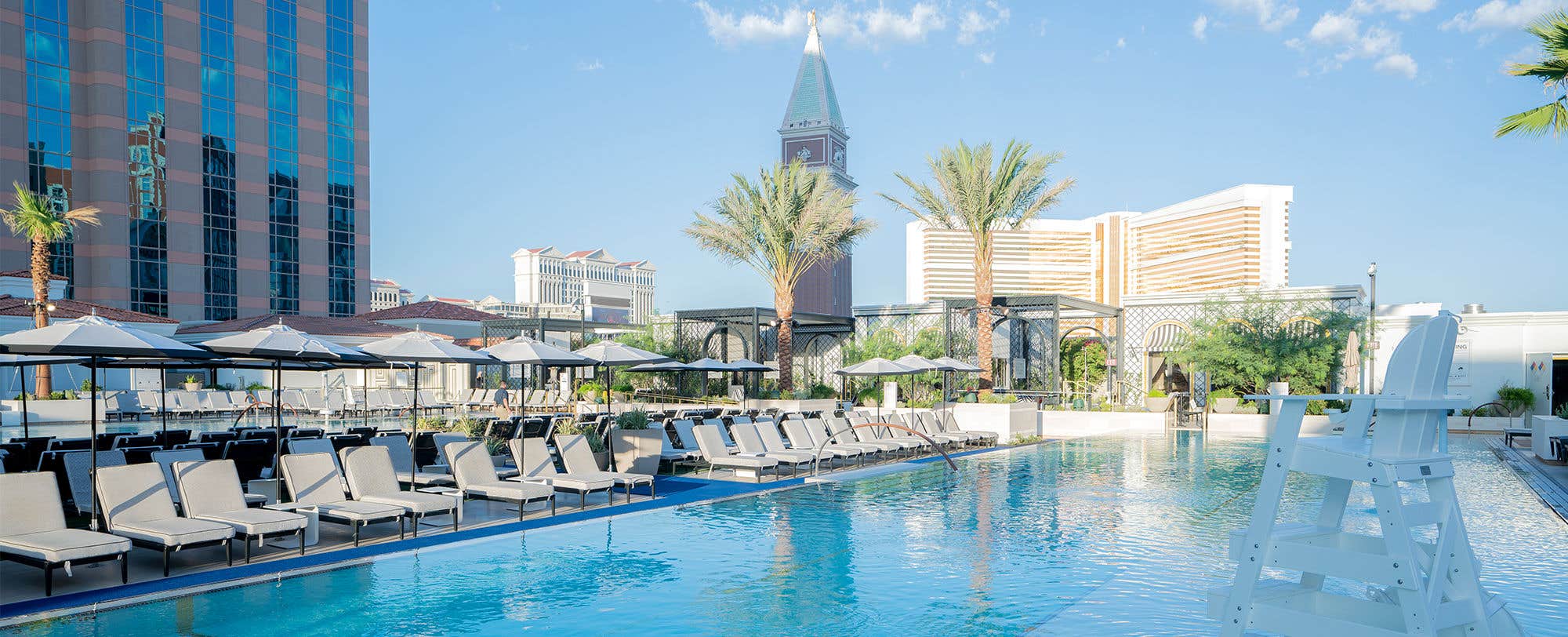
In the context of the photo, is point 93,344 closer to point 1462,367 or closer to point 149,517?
point 149,517

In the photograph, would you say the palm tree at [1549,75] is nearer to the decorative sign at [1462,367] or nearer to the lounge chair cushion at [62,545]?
the lounge chair cushion at [62,545]

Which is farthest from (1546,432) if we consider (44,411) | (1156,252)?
(1156,252)

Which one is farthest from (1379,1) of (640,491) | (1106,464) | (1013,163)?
(640,491)

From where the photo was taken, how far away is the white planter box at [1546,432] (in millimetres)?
16005

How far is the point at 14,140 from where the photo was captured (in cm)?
4275

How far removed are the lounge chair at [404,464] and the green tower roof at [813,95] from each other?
136m

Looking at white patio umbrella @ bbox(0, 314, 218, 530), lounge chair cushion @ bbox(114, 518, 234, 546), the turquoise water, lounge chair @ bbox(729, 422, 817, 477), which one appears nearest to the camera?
the turquoise water

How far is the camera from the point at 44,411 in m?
22.7

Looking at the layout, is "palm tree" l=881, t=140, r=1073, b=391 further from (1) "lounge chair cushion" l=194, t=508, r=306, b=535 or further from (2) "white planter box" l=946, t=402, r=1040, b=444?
(1) "lounge chair cushion" l=194, t=508, r=306, b=535

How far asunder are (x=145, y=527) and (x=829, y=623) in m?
4.84

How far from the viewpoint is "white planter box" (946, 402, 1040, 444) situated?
2083 centimetres

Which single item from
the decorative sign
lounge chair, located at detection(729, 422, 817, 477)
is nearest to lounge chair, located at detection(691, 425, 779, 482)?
lounge chair, located at detection(729, 422, 817, 477)

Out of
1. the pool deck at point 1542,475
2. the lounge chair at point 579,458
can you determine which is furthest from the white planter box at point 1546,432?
the lounge chair at point 579,458

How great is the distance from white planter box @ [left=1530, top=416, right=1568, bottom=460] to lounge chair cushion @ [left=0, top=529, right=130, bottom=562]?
19.0m
